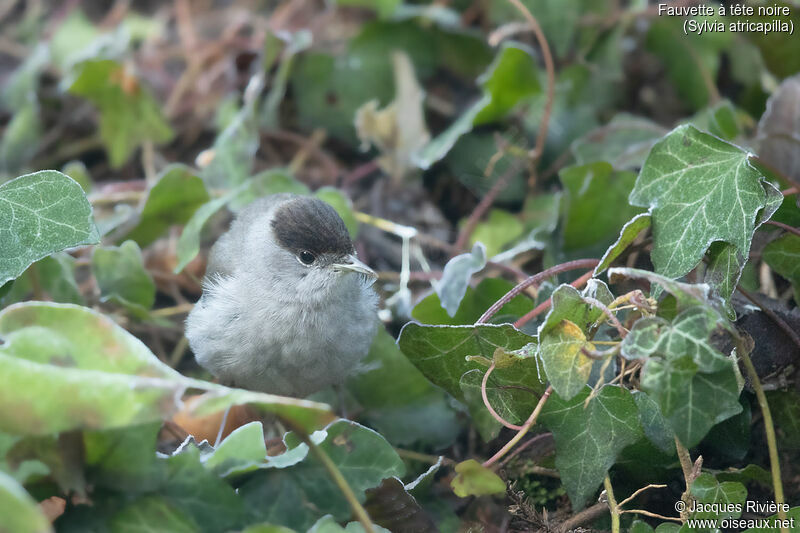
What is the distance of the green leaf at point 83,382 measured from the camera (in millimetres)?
1819

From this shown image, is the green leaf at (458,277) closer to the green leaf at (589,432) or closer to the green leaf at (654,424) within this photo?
the green leaf at (589,432)


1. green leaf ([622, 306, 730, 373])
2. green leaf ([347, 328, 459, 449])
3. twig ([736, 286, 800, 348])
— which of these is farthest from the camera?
green leaf ([347, 328, 459, 449])

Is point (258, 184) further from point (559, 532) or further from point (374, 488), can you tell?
point (559, 532)

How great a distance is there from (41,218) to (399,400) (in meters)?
1.52

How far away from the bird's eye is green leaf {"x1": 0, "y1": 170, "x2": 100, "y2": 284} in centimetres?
84

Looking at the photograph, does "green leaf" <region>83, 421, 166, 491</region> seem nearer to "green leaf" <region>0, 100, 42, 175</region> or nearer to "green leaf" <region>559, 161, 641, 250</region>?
"green leaf" <region>559, 161, 641, 250</region>

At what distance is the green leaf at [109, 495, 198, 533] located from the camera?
1943mm

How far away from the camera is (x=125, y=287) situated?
3.17m

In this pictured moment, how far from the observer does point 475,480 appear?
2.19 metres

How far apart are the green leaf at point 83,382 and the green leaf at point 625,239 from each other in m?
1.06

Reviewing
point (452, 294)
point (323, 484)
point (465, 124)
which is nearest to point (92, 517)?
point (323, 484)

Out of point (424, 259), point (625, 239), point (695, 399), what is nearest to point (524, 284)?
point (625, 239)

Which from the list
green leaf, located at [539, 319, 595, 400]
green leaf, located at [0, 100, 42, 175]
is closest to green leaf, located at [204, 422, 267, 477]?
green leaf, located at [539, 319, 595, 400]

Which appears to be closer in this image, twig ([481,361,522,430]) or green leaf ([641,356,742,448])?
green leaf ([641,356,742,448])
